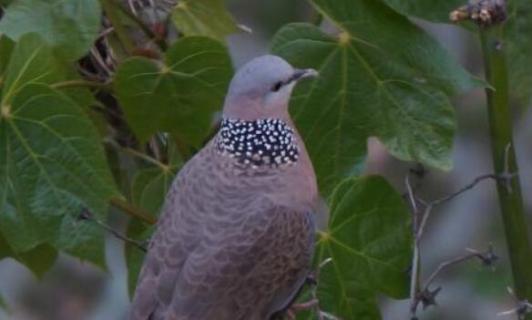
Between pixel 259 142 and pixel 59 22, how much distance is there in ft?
0.90

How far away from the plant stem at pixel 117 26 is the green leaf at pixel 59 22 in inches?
3.4

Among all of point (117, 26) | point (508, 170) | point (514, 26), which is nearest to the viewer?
point (508, 170)

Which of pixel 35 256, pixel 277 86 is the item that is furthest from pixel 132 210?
pixel 277 86

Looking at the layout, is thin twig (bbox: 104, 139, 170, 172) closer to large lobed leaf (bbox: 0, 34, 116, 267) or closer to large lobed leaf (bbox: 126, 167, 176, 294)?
large lobed leaf (bbox: 126, 167, 176, 294)

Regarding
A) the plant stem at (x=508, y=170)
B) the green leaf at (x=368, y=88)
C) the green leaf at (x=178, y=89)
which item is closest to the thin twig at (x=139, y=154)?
the green leaf at (x=178, y=89)

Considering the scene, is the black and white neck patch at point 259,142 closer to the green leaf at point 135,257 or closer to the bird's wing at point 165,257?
the bird's wing at point 165,257

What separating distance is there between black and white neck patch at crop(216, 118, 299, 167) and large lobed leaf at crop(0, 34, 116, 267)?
0.14 m

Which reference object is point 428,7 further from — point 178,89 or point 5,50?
point 5,50

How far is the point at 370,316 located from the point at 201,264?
0.84 feet

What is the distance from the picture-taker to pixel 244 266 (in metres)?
1.64

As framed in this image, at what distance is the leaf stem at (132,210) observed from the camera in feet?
5.88

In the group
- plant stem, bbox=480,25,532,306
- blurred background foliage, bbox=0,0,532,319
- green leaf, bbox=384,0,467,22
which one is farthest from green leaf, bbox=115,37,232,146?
plant stem, bbox=480,25,532,306

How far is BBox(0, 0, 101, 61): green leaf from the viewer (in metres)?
1.73

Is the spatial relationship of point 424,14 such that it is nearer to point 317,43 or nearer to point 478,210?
point 317,43
